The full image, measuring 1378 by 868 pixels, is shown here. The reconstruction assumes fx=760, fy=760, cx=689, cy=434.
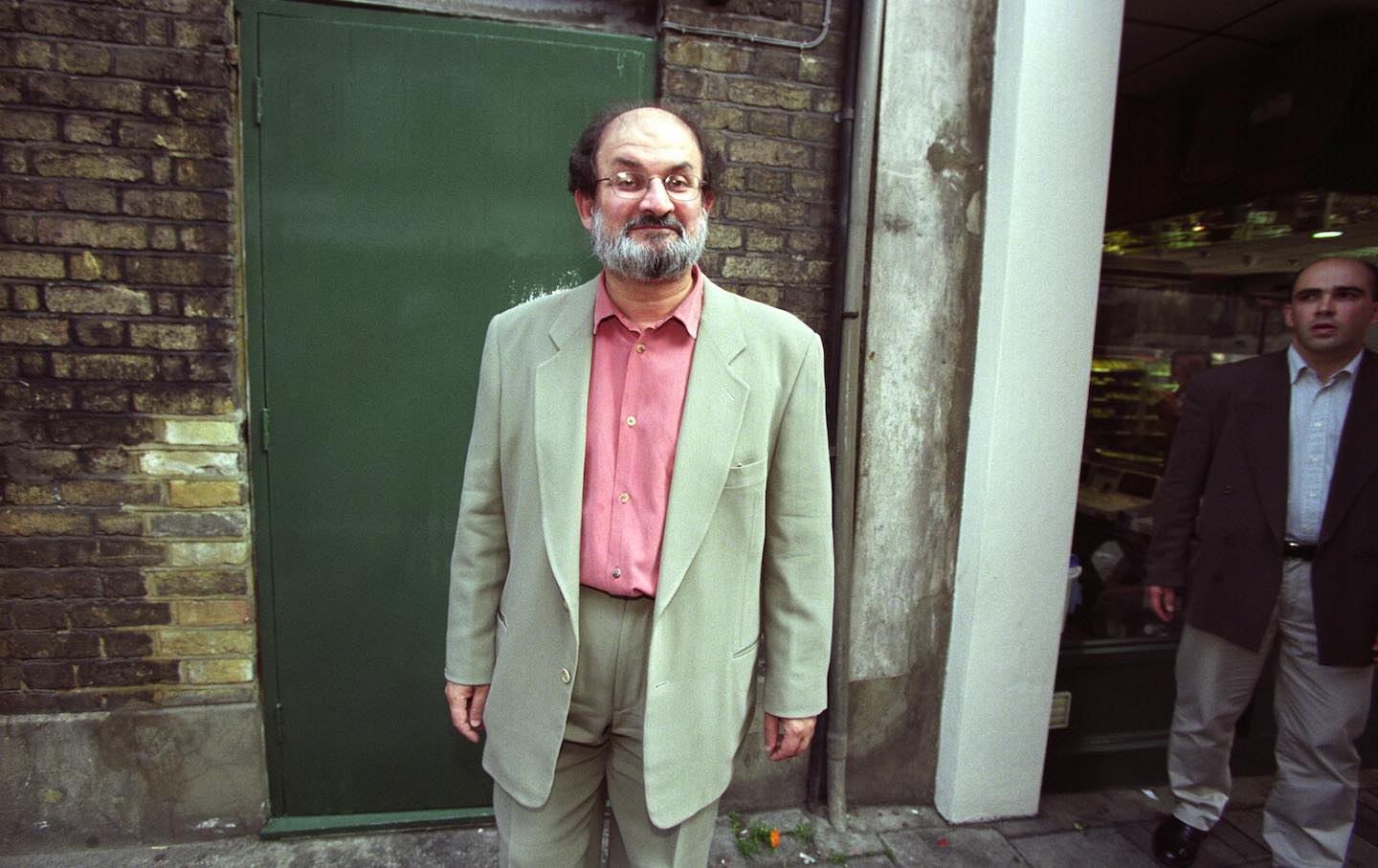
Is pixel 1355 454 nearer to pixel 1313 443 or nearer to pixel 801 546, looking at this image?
pixel 1313 443

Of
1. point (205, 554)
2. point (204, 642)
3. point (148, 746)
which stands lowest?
point (148, 746)

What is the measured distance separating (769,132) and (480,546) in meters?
1.94

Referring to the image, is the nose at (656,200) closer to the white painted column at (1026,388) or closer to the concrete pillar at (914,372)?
the concrete pillar at (914,372)

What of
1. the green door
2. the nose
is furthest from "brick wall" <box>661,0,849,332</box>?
the nose

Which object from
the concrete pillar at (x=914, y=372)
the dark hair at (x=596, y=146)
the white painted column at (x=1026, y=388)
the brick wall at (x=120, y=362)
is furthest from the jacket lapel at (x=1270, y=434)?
the brick wall at (x=120, y=362)

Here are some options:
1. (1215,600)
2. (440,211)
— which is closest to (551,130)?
(440,211)

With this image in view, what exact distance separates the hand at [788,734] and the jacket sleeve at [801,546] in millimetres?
27

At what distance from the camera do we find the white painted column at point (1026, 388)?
2.88 m

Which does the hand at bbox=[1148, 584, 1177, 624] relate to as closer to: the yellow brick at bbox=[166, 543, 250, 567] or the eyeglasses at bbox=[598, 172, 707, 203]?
the eyeglasses at bbox=[598, 172, 707, 203]

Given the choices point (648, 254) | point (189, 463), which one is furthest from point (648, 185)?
point (189, 463)

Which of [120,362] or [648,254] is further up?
[648,254]

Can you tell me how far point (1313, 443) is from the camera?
2750 millimetres

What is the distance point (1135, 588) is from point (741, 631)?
10.8 ft

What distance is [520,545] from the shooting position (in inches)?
69.8
